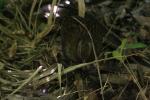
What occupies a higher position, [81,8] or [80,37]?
[81,8]

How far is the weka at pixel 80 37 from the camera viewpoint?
1261 millimetres

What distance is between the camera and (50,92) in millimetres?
1244

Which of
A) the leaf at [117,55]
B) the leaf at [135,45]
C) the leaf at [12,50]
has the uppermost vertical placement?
the leaf at [12,50]

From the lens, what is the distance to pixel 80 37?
128 cm

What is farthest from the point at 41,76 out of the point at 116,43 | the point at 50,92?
the point at 116,43

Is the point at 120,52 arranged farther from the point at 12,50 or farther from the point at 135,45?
the point at 12,50

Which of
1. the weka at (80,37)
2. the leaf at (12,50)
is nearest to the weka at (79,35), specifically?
the weka at (80,37)

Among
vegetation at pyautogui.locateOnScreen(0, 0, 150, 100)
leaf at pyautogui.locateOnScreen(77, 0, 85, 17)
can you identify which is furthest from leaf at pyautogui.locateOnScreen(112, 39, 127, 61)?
leaf at pyautogui.locateOnScreen(77, 0, 85, 17)

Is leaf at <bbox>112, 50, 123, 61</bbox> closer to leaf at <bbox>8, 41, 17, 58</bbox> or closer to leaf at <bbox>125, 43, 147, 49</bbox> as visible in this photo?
leaf at <bbox>125, 43, 147, 49</bbox>

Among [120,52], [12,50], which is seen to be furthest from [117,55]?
[12,50]

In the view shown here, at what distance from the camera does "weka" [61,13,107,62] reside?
1.26 meters

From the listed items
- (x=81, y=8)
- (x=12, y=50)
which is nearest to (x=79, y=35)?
(x=81, y=8)

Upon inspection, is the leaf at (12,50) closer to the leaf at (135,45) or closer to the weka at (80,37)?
the weka at (80,37)

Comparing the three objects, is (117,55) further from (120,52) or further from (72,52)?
(72,52)
